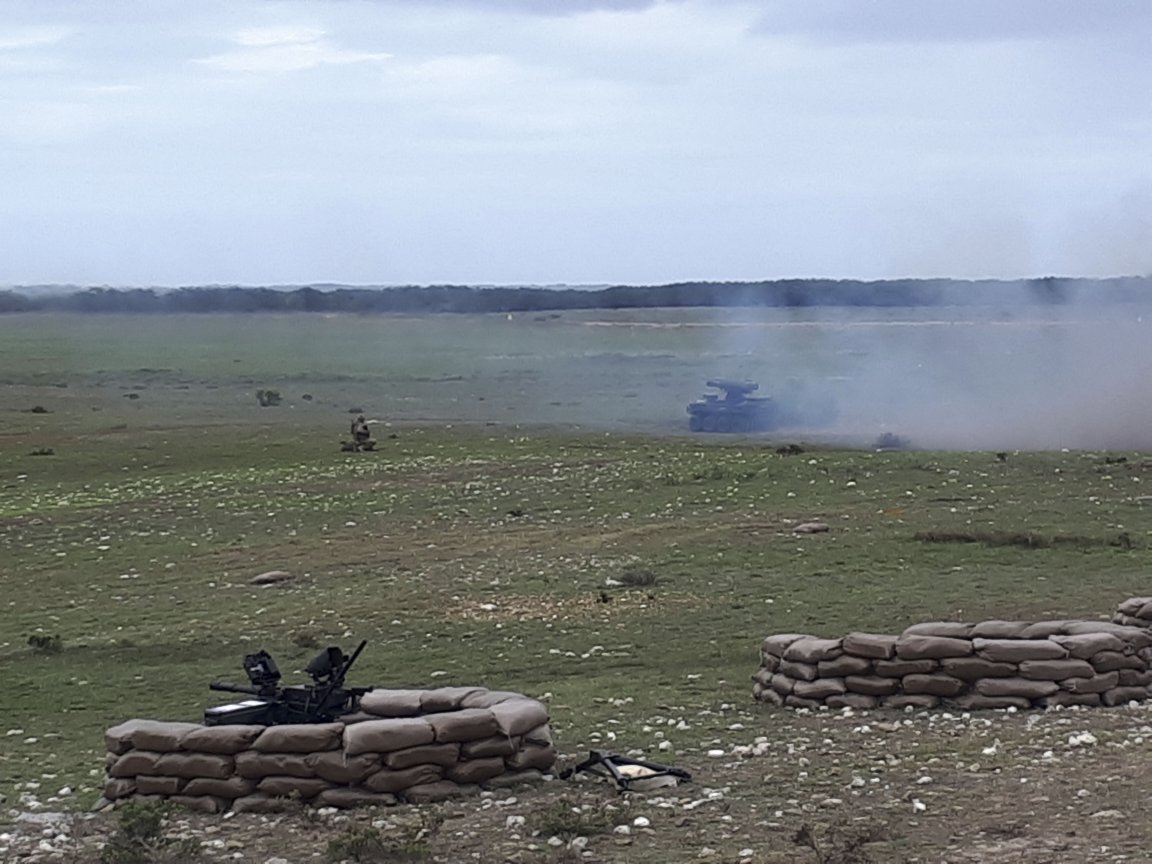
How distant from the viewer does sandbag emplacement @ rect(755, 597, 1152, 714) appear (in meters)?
17.0

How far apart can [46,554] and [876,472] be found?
52.6ft

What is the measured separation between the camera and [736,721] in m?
17.1

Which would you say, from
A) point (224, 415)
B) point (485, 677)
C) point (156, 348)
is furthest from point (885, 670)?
point (156, 348)

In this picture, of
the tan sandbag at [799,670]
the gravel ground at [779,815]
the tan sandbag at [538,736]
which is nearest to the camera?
the gravel ground at [779,815]

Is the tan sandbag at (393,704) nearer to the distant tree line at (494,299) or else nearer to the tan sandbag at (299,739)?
the tan sandbag at (299,739)

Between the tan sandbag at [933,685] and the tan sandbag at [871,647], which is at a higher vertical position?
the tan sandbag at [871,647]

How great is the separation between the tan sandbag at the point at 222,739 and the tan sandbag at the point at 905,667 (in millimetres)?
5802

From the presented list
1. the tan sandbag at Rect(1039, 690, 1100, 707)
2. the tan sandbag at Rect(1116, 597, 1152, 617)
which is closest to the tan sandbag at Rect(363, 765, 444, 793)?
the tan sandbag at Rect(1039, 690, 1100, 707)

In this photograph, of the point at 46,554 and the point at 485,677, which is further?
the point at 46,554

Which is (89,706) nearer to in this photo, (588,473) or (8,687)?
(8,687)

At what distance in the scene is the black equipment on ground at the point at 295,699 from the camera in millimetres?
15422

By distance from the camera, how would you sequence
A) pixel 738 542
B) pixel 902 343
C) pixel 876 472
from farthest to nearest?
1. pixel 902 343
2. pixel 876 472
3. pixel 738 542

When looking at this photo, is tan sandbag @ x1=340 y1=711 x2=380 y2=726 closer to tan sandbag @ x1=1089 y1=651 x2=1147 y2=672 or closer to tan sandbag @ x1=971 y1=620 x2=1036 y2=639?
tan sandbag @ x1=971 y1=620 x2=1036 y2=639

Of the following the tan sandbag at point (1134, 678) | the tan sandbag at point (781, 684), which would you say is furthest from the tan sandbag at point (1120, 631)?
the tan sandbag at point (781, 684)
